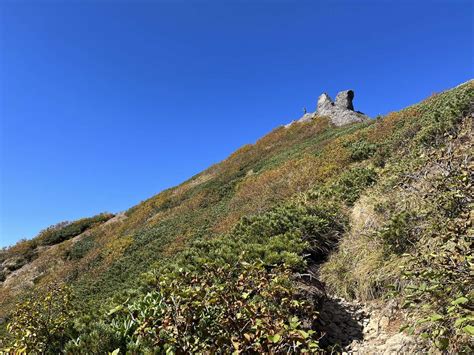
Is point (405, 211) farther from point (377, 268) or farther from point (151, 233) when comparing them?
point (151, 233)

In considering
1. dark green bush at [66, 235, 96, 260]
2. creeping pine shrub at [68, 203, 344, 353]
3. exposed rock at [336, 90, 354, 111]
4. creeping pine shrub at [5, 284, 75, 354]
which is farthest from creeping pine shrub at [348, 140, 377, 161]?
exposed rock at [336, 90, 354, 111]

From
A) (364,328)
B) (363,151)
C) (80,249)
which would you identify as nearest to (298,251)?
(364,328)

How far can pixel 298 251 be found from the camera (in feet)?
27.7

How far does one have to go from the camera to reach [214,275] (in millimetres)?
4855

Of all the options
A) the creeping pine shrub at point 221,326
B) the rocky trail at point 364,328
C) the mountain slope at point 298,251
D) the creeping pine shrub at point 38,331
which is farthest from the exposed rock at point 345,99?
the creeping pine shrub at point 38,331

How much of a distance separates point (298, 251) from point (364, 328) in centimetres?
257

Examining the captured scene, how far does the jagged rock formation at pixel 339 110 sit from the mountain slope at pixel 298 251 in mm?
15828

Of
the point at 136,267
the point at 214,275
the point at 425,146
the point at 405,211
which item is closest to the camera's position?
the point at 214,275

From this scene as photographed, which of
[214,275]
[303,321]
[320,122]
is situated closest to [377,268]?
[303,321]

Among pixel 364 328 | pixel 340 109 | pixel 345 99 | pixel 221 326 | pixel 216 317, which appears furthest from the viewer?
pixel 345 99

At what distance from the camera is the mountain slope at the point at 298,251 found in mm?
3996

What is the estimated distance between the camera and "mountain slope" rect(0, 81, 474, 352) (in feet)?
13.1

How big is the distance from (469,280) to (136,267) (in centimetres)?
1404

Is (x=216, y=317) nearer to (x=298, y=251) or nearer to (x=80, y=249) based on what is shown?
(x=298, y=251)
